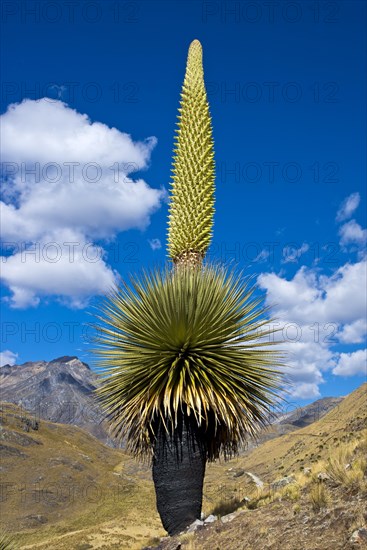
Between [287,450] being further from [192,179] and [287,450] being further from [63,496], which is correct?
[192,179]

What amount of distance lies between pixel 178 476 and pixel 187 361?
200 centimetres

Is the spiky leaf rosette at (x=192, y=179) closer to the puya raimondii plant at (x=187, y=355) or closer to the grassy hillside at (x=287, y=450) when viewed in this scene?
the puya raimondii plant at (x=187, y=355)

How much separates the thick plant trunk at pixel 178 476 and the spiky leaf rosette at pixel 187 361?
23 cm

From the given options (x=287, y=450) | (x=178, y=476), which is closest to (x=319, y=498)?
(x=178, y=476)

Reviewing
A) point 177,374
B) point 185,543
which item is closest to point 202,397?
point 177,374

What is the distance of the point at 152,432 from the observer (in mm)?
8836

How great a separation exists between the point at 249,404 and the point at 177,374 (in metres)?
1.39

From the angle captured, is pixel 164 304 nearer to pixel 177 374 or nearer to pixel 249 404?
pixel 177 374

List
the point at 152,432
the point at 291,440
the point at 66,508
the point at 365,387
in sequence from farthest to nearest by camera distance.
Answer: the point at 291,440 → the point at 365,387 → the point at 66,508 → the point at 152,432

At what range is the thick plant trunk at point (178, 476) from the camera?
889 centimetres

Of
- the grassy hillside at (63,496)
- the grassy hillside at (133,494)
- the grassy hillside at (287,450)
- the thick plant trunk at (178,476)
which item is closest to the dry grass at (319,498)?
the grassy hillside at (133,494)

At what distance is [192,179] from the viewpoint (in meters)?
9.03

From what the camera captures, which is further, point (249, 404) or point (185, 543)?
point (249, 404)

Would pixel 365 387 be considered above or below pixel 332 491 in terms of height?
above
